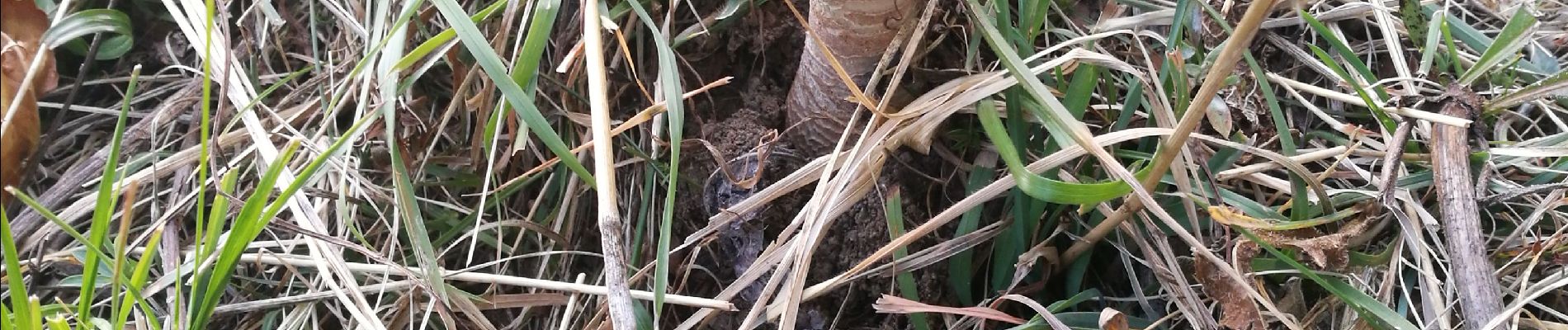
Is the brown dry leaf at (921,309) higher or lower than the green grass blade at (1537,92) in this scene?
lower

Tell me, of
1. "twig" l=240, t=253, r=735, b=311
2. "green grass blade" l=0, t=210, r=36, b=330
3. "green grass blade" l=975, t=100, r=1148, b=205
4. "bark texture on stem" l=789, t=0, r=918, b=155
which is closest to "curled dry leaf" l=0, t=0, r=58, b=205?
"green grass blade" l=0, t=210, r=36, b=330

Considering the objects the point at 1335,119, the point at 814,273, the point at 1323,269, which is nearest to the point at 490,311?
the point at 814,273

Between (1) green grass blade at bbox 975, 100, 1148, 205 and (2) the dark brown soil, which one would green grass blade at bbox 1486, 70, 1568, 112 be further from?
(2) the dark brown soil

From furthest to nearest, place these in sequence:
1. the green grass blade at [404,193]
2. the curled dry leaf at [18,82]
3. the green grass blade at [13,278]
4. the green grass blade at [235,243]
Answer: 1. the green grass blade at [404,193]
2. the green grass blade at [235,243]
3. the green grass blade at [13,278]
4. the curled dry leaf at [18,82]

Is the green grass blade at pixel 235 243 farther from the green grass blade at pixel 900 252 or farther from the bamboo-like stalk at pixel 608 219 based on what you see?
the green grass blade at pixel 900 252

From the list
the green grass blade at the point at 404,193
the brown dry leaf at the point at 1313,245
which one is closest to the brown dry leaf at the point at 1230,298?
the brown dry leaf at the point at 1313,245

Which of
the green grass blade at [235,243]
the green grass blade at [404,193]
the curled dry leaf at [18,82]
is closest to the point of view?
the curled dry leaf at [18,82]
